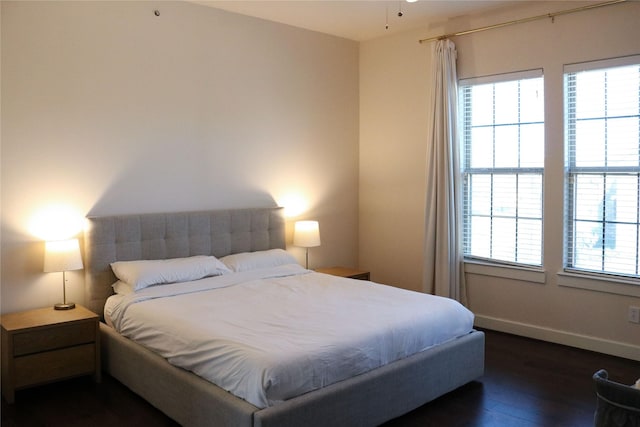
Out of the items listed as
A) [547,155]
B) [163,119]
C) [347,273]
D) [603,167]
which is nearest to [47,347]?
[163,119]

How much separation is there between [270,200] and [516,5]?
266 centimetres

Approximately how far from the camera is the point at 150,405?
324 centimetres

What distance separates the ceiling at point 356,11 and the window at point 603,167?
0.99 meters

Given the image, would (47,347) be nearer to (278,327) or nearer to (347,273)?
(278,327)

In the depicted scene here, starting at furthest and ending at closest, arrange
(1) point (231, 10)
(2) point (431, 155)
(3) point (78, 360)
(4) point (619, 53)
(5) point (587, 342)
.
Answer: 1. (2) point (431, 155)
2. (1) point (231, 10)
3. (5) point (587, 342)
4. (4) point (619, 53)
5. (3) point (78, 360)

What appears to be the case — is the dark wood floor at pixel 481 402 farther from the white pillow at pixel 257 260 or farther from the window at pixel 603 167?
the white pillow at pixel 257 260

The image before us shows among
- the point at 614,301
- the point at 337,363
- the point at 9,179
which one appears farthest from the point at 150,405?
the point at 614,301

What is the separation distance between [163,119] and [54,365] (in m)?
1.96

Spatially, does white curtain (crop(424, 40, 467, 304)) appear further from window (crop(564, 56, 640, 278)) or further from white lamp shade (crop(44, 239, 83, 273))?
white lamp shade (crop(44, 239, 83, 273))

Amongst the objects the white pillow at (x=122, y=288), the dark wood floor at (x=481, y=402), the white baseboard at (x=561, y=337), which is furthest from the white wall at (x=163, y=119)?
the white baseboard at (x=561, y=337)

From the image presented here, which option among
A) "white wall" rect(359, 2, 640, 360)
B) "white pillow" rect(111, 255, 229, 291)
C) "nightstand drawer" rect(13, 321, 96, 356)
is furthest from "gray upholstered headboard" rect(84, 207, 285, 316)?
"white wall" rect(359, 2, 640, 360)

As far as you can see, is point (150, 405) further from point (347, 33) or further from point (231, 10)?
point (347, 33)

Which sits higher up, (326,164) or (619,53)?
(619,53)

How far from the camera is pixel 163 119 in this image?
14.1 feet
